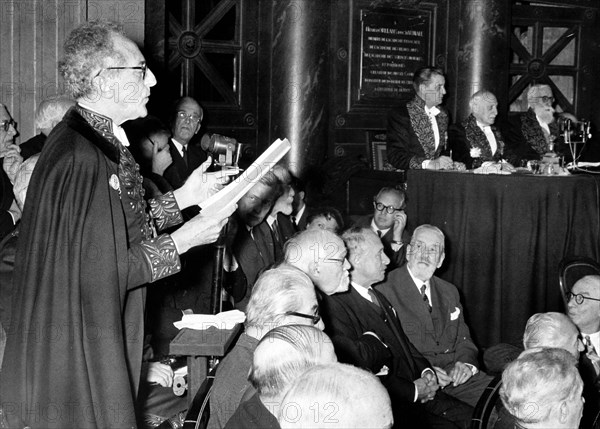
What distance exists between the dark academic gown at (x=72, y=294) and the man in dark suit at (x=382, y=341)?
4.21ft

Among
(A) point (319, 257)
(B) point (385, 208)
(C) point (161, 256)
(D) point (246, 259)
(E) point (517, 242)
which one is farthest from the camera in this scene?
(B) point (385, 208)

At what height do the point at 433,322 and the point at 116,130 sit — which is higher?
the point at 116,130

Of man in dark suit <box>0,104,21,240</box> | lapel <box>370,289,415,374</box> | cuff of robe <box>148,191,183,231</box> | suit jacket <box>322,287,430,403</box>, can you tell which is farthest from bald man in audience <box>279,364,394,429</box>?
man in dark suit <box>0,104,21,240</box>

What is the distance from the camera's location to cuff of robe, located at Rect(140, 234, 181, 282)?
2.47 meters

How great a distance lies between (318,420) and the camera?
1.67 meters

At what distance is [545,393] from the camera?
251 centimetres

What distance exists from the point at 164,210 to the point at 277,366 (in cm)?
108

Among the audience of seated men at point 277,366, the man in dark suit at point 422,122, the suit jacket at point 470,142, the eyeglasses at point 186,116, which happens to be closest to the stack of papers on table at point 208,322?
the audience of seated men at point 277,366

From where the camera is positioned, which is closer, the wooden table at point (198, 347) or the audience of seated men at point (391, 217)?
the wooden table at point (198, 347)

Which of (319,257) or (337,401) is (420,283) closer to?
(319,257)

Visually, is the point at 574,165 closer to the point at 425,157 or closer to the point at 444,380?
the point at 425,157

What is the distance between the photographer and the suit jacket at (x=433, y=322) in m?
4.40

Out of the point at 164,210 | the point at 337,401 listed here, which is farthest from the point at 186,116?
the point at 337,401

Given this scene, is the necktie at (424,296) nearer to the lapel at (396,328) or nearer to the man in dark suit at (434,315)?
the man in dark suit at (434,315)
